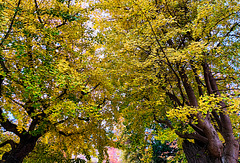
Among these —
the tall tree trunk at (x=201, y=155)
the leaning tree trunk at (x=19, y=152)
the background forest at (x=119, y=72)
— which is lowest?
the leaning tree trunk at (x=19, y=152)

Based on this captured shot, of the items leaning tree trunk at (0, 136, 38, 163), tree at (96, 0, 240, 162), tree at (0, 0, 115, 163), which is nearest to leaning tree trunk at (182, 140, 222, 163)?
tree at (96, 0, 240, 162)

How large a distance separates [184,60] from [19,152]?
6829 mm

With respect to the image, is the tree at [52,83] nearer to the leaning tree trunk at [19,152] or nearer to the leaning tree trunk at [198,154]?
the leaning tree trunk at [19,152]

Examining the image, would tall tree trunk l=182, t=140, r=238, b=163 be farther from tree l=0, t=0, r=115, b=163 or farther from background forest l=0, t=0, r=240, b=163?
tree l=0, t=0, r=115, b=163

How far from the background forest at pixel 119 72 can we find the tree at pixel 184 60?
0.12 feet

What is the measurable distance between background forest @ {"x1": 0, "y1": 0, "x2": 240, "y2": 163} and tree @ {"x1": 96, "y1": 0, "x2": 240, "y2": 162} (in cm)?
4

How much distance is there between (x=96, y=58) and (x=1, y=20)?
4.26 meters

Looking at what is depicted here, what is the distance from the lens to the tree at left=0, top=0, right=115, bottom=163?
14.4ft

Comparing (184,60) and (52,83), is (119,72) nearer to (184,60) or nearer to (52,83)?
(184,60)

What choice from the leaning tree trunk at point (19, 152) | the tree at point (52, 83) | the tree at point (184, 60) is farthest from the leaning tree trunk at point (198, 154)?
the leaning tree trunk at point (19, 152)

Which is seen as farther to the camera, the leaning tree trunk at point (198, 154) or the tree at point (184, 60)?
the leaning tree trunk at point (198, 154)

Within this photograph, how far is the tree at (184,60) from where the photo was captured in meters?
4.78

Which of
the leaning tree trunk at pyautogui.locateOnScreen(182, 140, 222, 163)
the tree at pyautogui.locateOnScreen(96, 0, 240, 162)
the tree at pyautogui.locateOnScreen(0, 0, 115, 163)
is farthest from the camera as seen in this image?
the leaning tree trunk at pyautogui.locateOnScreen(182, 140, 222, 163)

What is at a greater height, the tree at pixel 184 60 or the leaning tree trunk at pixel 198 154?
the tree at pixel 184 60
